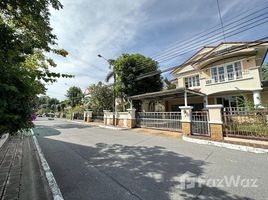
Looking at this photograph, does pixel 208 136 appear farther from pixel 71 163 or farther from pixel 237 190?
pixel 71 163

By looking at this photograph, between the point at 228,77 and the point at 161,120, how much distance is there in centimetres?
828

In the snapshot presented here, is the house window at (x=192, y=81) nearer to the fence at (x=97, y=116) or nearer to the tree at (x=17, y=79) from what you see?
the fence at (x=97, y=116)

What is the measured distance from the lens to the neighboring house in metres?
12.7

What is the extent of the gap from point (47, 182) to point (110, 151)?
123 inches

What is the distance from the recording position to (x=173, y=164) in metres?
5.09

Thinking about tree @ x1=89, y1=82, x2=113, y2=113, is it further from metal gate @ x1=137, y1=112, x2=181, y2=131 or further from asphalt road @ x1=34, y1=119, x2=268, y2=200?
asphalt road @ x1=34, y1=119, x2=268, y2=200

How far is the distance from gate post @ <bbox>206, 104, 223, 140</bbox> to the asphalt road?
4.44ft

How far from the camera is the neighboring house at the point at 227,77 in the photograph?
41.7ft

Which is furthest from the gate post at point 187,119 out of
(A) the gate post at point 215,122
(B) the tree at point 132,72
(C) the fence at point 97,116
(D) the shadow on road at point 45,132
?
(C) the fence at point 97,116

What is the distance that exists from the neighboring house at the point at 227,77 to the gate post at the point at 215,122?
336 cm

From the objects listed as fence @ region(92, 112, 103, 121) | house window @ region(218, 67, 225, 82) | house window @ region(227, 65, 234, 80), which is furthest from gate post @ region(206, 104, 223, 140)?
fence @ region(92, 112, 103, 121)

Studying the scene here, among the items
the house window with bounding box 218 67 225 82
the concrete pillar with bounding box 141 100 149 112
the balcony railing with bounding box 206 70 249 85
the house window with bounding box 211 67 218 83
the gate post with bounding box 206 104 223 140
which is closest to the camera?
the gate post with bounding box 206 104 223 140

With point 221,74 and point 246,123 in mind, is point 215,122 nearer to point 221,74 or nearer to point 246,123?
point 246,123

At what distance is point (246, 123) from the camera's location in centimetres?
705
